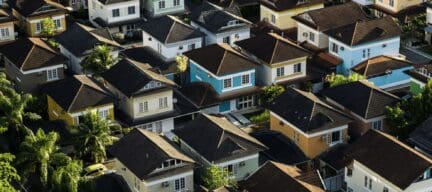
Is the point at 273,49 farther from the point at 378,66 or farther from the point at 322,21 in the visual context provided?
the point at 378,66

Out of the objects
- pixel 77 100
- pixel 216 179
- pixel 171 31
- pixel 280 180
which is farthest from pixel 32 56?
pixel 280 180

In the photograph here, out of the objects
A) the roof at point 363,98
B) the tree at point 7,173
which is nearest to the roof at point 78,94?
the tree at point 7,173

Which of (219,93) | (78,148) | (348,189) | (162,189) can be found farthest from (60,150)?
(348,189)

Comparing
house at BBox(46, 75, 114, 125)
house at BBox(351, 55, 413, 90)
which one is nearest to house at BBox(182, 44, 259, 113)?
house at BBox(46, 75, 114, 125)

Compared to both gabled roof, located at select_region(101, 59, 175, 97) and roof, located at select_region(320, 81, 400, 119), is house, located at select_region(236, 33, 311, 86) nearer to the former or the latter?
roof, located at select_region(320, 81, 400, 119)

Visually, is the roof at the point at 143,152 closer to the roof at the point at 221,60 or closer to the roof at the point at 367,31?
the roof at the point at 221,60

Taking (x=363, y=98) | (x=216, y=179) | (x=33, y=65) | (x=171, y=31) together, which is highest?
(x=363, y=98)
